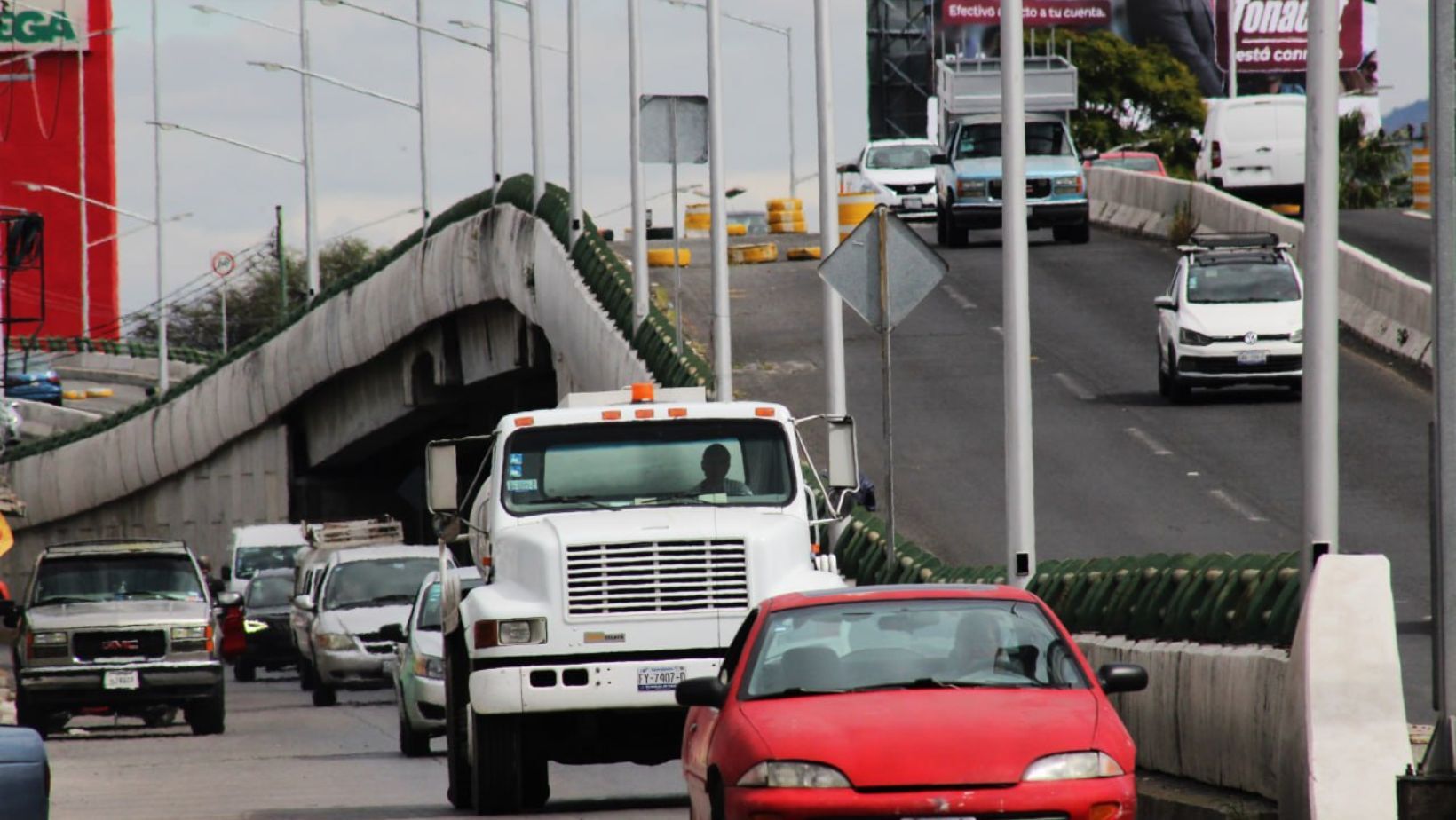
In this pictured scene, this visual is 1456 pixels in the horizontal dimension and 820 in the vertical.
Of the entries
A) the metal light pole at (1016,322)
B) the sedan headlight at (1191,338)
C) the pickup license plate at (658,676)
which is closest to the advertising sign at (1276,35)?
the sedan headlight at (1191,338)

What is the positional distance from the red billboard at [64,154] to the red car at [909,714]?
116m

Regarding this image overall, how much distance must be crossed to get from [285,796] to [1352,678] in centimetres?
883

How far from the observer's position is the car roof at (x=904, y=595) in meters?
11.2

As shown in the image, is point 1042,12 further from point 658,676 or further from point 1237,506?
point 658,676

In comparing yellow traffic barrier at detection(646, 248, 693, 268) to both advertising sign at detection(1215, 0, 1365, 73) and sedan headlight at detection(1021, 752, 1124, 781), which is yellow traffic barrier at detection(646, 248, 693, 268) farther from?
advertising sign at detection(1215, 0, 1365, 73)

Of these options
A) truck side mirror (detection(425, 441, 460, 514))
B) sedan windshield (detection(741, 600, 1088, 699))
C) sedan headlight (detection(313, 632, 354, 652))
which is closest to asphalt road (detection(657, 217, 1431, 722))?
truck side mirror (detection(425, 441, 460, 514))

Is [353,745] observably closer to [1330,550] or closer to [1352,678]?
[1330,550]

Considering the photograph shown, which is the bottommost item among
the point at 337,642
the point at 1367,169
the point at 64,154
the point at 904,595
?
the point at 337,642

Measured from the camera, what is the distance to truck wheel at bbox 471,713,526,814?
15.4m

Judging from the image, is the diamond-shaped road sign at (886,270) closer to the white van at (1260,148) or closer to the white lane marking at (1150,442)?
the white lane marking at (1150,442)

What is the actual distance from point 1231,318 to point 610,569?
2304 centimetres

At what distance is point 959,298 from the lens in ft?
163

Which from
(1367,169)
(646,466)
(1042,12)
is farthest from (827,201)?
(1042,12)

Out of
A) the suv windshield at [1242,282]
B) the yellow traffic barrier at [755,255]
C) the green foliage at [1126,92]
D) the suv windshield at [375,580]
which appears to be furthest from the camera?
the green foliage at [1126,92]
